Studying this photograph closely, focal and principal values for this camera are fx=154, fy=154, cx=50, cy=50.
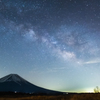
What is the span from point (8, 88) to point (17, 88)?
11213 mm

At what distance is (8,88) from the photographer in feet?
617

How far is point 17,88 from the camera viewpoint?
633 ft
